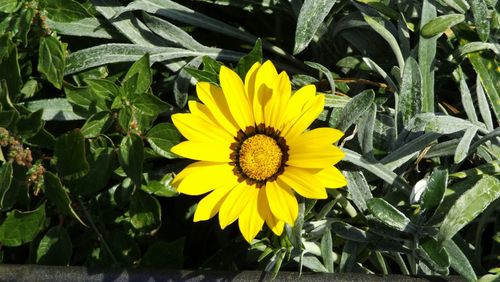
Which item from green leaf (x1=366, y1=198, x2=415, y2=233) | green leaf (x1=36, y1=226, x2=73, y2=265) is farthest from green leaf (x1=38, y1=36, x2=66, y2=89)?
green leaf (x1=366, y1=198, x2=415, y2=233)

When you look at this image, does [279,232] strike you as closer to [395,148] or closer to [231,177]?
[231,177]

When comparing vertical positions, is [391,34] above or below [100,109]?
above

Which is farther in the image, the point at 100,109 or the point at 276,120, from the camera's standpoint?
the point at 100,109

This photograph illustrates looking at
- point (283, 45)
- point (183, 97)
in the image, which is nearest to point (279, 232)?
point (183, 97)

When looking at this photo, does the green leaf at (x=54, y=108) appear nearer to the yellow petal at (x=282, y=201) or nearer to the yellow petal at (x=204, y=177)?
the yellow petal at (x=204, y=177)

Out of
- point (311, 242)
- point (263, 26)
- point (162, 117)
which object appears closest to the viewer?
point (311, 242)

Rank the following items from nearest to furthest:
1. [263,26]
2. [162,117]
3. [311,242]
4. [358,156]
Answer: [358,156] < [311,242] < [162,117] < [263,26]

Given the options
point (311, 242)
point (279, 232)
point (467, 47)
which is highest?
point (467, 47)
